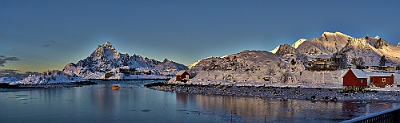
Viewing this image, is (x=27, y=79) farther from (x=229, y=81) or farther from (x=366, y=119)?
(x=366, y=119)

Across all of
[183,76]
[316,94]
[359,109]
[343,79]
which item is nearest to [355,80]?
[343,79]

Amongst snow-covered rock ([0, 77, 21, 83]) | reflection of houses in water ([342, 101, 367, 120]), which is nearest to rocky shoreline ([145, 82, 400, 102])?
reflection of houses in water ([342, 101, 367, 120])

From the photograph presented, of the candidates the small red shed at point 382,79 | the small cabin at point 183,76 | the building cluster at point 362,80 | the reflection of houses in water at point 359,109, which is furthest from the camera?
the small cabin at point 183,76

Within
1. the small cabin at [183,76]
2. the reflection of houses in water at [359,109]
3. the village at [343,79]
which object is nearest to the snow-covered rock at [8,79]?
the small cabin at [183,76]

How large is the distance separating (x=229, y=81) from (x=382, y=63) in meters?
66.4

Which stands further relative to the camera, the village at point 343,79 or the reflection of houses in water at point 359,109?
the village at point 343,79

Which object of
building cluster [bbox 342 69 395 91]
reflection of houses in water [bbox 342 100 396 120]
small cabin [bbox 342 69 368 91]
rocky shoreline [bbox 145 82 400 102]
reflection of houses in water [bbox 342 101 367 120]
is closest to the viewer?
reflection of houses in water [bbox 342 101 367 120]

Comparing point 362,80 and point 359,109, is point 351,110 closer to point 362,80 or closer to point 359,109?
point 359,109

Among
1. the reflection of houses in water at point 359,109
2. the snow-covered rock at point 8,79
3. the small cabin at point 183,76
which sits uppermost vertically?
the small cabin at point 183,76

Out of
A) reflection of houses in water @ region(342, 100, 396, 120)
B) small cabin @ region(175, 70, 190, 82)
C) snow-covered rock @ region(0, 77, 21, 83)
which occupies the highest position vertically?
small cabin @ region(175, 70, 190, 82)

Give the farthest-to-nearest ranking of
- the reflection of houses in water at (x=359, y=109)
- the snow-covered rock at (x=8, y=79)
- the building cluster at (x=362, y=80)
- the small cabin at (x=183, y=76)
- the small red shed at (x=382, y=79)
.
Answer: the snow-covered rock at (x=8, y=79)
the small cabin at (x=183, y=76)
the small red shed at (x=382, y=79)
the building cluster at (x=362, y=80)
the reflection of houses in water at (x=359, y=109)

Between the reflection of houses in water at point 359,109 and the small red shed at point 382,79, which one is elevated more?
the small red shed at point 382,79

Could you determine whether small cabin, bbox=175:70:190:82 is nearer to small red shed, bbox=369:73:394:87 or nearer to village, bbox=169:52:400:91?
village, bbox=169:52:400:91

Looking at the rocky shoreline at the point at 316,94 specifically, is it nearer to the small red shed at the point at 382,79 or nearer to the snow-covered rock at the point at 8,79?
the small red shed at the point at 382,79
